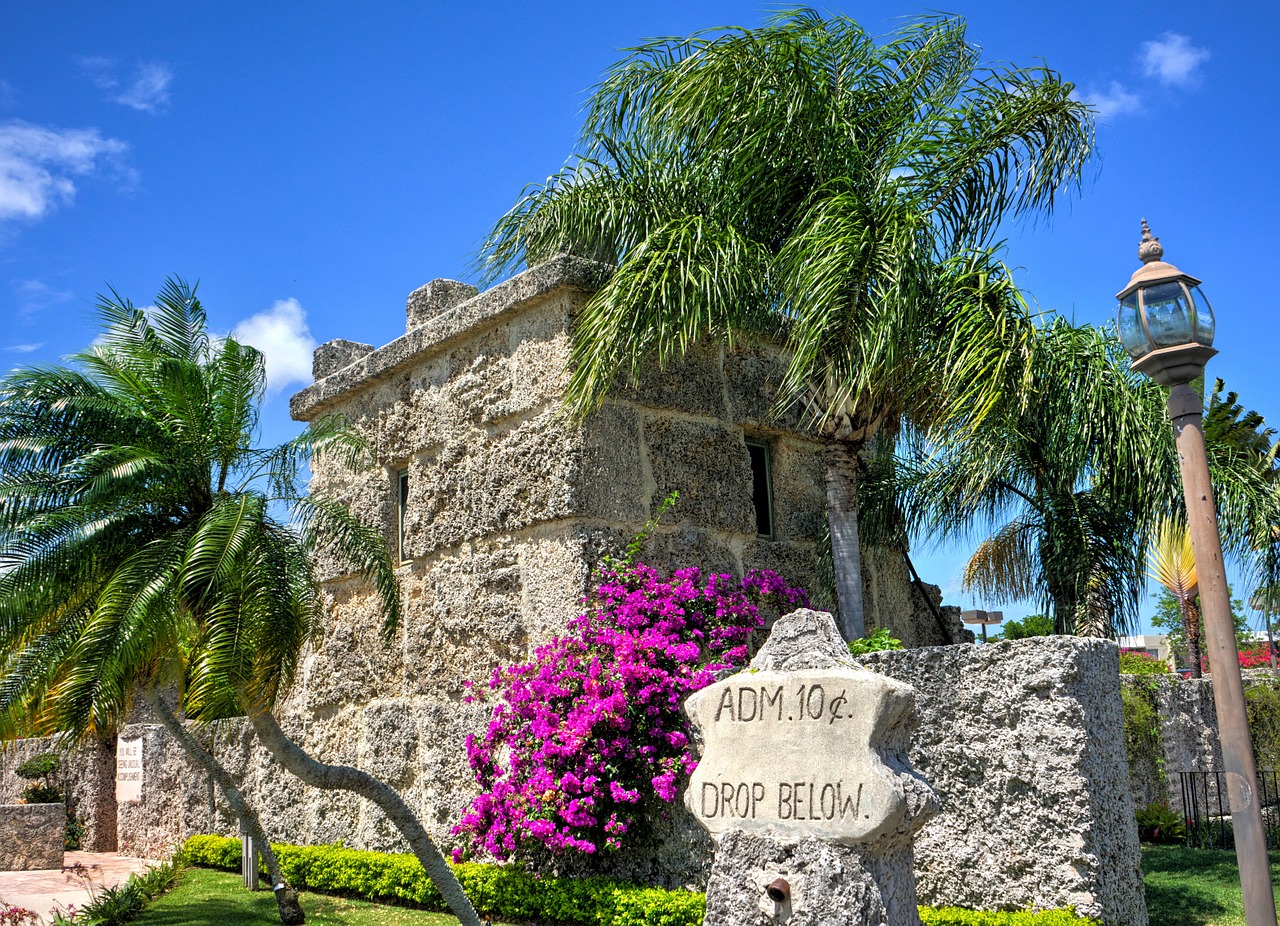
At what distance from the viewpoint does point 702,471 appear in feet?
30.7

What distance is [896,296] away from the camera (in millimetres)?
7434

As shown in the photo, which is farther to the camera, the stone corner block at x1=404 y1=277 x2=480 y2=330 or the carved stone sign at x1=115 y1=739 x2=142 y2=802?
the carved stone sign at x1=115 y1=739 x2=142 y2=802

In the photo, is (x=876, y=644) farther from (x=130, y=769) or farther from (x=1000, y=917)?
(x=130, y=769)

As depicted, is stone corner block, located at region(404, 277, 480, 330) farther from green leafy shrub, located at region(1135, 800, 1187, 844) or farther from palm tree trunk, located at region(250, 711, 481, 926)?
green leafy shrub, located at region(1135, 800, 1187, 844)

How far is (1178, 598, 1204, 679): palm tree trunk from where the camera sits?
50.6 ft

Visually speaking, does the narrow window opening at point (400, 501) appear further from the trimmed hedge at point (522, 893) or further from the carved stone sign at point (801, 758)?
the carved stone sign at point (801, 758)

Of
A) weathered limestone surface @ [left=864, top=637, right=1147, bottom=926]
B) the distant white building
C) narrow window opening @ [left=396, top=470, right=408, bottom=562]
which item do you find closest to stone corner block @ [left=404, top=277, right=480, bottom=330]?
narrow window opening @ [left=396, top=470, right=408, bottom=562]

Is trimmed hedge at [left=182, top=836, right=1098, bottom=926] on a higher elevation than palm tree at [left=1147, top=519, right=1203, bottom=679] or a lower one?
lower

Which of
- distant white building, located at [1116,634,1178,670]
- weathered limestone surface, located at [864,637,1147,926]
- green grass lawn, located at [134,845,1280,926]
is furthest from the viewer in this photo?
distant white building, located at [1116,634,1178,670]

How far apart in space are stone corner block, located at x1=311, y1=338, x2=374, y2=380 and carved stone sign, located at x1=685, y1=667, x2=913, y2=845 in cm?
772

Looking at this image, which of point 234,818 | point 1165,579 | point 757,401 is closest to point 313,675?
point 234,818

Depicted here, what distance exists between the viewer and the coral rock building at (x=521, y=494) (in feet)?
29.0

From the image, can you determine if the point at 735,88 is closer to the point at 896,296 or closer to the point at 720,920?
the point at 896,296

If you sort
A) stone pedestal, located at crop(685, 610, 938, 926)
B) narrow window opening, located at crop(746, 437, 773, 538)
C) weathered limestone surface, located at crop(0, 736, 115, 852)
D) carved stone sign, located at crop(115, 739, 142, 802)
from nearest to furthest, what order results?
stone pedestal, located at crop(685, 610, 938, 926), narrow window opening, located at crop(746, 437, 773, 538), carved stone sign, located at crop(115, 739, 142, 802), weathered limestone surface, located at crop(0, 736, 115, 852)
